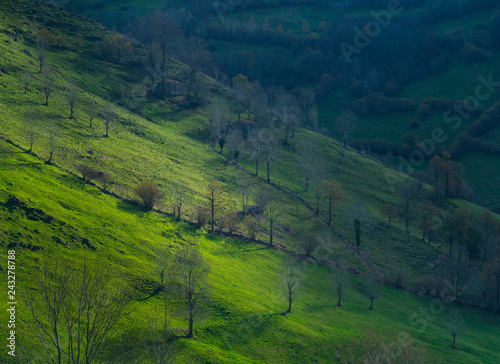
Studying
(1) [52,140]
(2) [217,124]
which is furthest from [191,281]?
(2) [217,124]

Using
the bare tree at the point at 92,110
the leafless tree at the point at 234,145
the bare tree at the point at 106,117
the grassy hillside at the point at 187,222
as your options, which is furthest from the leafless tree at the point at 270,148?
the bare tree at the point at 92,110

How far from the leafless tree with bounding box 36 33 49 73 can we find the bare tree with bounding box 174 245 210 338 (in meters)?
76.6

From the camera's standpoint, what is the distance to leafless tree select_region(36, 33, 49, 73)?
311ft

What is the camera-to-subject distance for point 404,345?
1596 inches

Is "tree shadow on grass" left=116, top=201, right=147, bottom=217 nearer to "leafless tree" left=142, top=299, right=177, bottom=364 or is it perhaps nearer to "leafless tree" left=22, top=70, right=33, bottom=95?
"leafless tree" left=142, top=299, right=177, bottom=364

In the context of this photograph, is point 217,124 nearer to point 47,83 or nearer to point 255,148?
point 255,148

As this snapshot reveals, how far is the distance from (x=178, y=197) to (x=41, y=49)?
62746 millimetres

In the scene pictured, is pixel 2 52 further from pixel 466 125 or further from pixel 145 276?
pixel 466 125

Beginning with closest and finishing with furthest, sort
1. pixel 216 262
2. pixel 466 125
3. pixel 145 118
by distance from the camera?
pixel 216 262, pixel 145 118, pixel 466 125

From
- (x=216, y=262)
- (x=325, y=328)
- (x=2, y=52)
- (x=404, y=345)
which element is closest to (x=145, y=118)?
(x=2, y=52)

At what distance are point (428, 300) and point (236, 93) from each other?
312ft

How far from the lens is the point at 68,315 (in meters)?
20.7

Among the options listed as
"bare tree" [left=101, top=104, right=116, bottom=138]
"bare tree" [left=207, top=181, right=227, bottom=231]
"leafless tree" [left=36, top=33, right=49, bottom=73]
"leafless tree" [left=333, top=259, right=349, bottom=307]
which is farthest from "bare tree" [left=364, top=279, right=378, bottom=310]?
"leafless tree" [left=36, top=33, right=49, bottom=73]

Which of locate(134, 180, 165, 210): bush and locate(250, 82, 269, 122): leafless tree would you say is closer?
locate(134, 180, 165, 210): bush
